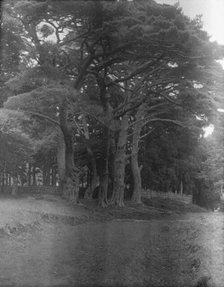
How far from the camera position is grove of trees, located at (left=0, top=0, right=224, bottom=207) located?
2039cm

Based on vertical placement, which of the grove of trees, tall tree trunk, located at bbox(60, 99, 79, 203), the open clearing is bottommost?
the open clearing

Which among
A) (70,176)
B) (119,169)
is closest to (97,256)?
(70,176)

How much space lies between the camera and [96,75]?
2530 cm

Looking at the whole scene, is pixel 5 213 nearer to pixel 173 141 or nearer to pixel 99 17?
pixel 99 17

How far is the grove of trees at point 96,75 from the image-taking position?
66.9 feet

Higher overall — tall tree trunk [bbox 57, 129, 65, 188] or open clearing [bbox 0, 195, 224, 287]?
tall tree trunk [bbox 57, 129, 65, 188]

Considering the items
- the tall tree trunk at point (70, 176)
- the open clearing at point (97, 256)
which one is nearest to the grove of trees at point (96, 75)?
the tall tree trunk at point (70, 176)

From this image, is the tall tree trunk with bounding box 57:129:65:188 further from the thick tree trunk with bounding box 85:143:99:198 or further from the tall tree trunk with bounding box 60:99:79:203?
the thick tree trunk with bounding box 85:143:99:198

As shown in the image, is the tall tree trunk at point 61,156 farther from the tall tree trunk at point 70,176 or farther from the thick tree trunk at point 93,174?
the thick tree trunk at point 93,174

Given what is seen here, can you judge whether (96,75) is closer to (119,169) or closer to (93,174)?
(119,169)

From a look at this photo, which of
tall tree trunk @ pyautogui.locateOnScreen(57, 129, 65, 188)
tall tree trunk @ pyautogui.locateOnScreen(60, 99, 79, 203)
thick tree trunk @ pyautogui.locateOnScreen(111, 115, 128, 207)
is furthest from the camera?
thick tree trunk @ pyautogui.locateOnScreen(111, 115, 128, 207)

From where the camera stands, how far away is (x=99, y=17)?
66.7 feet

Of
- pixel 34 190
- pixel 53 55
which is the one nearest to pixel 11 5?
pixel 53 55

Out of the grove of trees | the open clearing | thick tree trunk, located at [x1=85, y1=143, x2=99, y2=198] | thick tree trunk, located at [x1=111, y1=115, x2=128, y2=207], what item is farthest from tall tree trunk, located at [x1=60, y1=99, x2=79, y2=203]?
the open clearing
